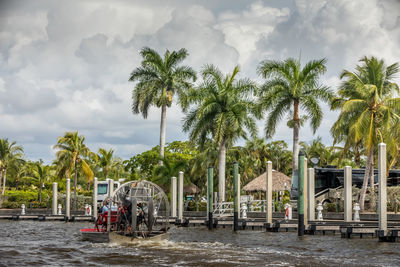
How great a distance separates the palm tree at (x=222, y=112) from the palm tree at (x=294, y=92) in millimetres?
2957

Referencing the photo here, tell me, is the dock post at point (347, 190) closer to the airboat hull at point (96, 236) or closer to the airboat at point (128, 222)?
the airboat at point (128, 222)

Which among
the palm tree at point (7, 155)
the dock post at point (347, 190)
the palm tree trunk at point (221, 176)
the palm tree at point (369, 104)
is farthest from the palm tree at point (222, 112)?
the palm tree at point (7, 155)

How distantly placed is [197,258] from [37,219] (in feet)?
96.9

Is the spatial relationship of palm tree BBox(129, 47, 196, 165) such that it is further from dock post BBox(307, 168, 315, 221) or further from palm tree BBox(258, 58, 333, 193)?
dock post BBox(307, 168, 315, 221)

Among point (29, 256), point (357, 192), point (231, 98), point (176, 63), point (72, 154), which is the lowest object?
point (29, 256)

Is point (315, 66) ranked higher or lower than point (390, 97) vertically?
higher

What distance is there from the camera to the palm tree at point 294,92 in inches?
1662

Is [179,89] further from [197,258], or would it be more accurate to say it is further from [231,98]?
[197,258]

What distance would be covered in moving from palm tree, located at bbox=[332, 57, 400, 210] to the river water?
33.4 ft

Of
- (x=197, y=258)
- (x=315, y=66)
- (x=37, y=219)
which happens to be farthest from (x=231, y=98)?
(x=197, y=258)

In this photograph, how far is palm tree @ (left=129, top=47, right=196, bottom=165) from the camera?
53.5 meters

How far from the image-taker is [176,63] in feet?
180

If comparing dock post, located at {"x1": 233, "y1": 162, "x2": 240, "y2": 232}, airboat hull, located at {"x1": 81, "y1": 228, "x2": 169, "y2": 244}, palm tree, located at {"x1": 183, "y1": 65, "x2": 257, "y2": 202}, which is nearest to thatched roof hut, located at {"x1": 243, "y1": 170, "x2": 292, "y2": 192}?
palm tree, located at {"x1": 183, "y1": 65, "x2": 257, "y2": 202}

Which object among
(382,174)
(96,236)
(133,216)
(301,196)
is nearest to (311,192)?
(301,196)
